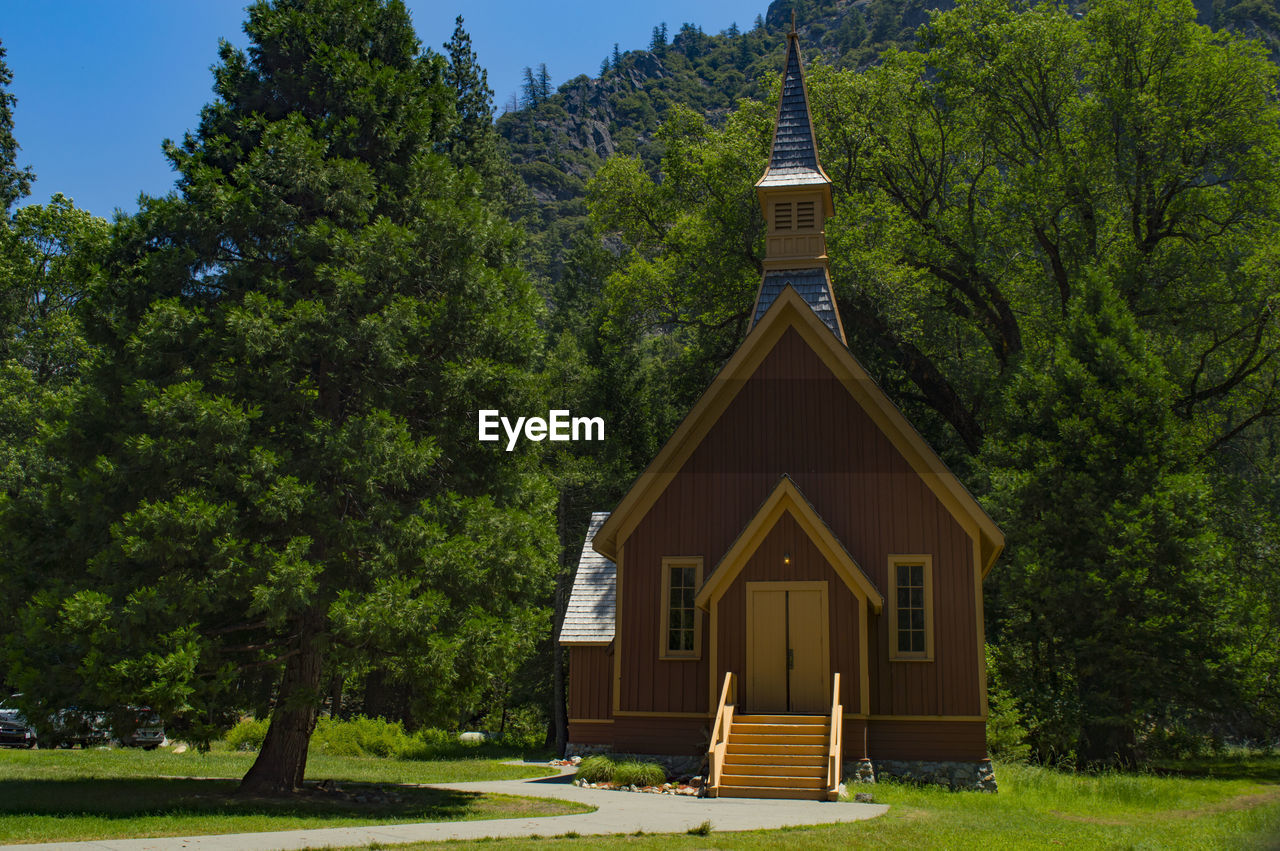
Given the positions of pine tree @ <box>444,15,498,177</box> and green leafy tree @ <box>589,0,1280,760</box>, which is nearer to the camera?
green leafy tree @ <box>589,0,1280,760</box>

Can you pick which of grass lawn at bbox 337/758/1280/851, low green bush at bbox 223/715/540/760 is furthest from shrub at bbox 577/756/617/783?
low green bush at bbox 223/715/540/760

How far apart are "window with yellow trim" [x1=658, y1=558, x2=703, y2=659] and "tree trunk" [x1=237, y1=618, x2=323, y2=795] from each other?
282 inches

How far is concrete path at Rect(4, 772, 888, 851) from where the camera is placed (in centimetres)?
951

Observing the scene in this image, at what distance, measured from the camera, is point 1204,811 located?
579 inches

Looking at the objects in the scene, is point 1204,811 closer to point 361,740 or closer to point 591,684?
point 591,684

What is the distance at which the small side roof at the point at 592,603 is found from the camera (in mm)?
23453

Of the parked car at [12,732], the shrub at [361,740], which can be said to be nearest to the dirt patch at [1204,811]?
the shrub at [361,740]

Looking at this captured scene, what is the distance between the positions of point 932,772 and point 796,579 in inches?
162

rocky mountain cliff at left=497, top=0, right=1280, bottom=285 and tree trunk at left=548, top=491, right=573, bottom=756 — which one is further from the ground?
rocky mountain cliff at left=497, top=0, right=1280, bottom=285

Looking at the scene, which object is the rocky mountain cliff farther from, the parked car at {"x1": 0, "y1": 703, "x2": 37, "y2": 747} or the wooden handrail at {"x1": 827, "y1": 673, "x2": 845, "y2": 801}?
the wooden handrail at {"x1": 827, "y1": 673, "x2": 845, "y2": 801}

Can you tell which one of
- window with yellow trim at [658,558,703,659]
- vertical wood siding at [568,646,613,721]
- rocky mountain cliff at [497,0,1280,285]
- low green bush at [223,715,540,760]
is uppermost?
rocky mountain cliff at [497,0,1280,285]

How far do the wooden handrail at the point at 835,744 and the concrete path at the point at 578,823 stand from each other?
30cm

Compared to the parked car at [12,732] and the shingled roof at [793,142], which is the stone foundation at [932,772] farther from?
the parked car at [12,732]

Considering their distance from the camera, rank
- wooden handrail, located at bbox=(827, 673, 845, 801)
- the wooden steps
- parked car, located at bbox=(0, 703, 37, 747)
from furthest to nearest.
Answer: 1. parked car, located at bbox=(0, 703, 37, 747)
2. the wooden steps
3. wooden handrail, located at bbox=(827, 673, 845, 801)
